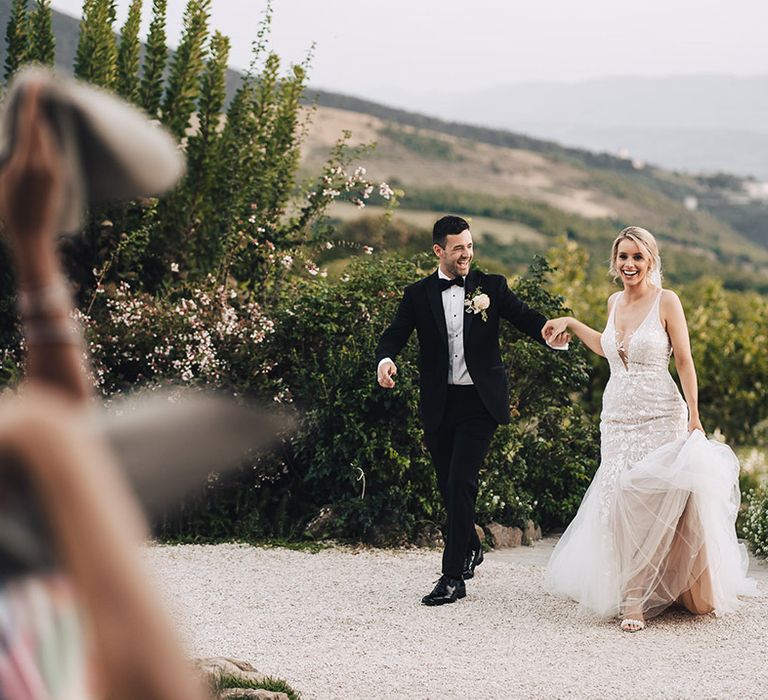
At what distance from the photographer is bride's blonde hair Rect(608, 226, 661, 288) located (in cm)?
677

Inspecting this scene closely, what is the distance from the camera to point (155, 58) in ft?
45.1

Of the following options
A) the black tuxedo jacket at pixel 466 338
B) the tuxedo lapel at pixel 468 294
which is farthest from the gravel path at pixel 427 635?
the tuxedo lapel at pixel 468 294

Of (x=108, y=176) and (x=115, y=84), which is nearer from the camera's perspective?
(x=108, y=176)

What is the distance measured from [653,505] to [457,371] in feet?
4.53

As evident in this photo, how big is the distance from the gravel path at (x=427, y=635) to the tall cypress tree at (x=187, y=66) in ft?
22.2

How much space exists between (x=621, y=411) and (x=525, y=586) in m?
1.46

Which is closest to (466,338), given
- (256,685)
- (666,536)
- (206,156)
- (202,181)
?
(666,536)

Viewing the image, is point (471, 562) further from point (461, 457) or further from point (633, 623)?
point (633, 623)

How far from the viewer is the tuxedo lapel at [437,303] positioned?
280 inches

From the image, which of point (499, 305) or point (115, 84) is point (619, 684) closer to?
point (499, 305)

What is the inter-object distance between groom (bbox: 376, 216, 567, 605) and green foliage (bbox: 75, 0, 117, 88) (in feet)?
23.0

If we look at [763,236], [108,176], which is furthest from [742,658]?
[763,236]

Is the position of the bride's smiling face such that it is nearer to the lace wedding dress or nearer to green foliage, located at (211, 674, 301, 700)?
the lace wedding dress

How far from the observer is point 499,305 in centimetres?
726
